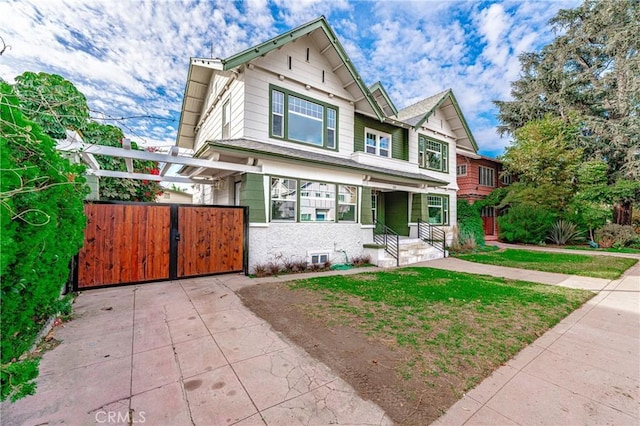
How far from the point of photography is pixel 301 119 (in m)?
9.93

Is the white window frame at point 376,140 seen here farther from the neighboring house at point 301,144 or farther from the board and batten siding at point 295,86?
the board and batten siding at point 295,86

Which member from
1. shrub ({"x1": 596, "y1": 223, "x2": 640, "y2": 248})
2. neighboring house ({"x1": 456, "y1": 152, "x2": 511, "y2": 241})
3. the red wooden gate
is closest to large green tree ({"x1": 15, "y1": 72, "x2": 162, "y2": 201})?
the red wooden gate

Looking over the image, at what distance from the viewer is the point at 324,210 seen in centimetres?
975

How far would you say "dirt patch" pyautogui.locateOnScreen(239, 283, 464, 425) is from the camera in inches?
98.1

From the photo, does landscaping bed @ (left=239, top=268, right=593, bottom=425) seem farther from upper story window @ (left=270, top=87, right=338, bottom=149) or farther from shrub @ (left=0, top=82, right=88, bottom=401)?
upper story window @ (left=270, top=87, right=338, bottom=149)

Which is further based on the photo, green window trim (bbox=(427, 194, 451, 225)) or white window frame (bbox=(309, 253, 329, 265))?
green window trim (bbox=(427, 194, 451, 225))

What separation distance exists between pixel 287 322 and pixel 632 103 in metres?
27.3

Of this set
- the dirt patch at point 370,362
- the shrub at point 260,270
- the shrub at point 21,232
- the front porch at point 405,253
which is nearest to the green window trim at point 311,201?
the shrub at point 260,270

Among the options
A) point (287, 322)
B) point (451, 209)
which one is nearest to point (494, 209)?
point (451, 209)

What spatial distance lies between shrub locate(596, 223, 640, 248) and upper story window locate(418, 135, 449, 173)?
1052 centimetres

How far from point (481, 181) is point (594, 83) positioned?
10.8m

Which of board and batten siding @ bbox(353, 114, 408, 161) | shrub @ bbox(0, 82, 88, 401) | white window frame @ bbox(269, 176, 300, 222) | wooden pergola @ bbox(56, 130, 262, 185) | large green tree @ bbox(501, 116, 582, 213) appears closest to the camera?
shrub @ bbox(0, 82, 88, 401)

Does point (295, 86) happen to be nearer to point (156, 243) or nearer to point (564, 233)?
point (156, 243)

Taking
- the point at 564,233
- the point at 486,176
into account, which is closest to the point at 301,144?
the point at 564,233
